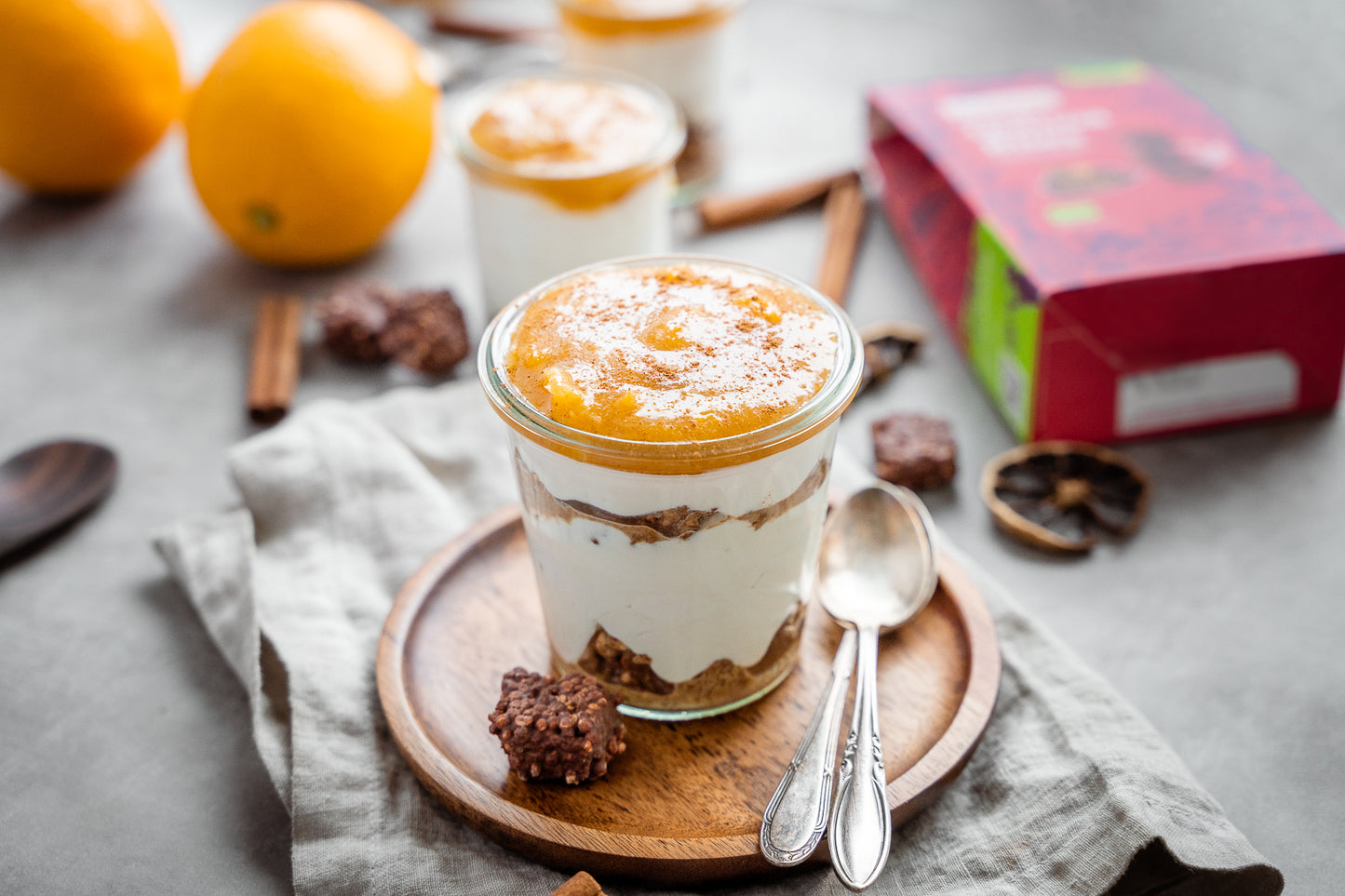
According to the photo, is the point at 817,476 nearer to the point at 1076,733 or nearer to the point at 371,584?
the point at 1076,733

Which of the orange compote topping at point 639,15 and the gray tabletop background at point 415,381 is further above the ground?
the orange compote topping at point 639,15

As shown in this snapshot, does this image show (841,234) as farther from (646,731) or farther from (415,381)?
(646,731)

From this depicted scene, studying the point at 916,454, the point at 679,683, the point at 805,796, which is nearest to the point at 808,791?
the point at 805,796

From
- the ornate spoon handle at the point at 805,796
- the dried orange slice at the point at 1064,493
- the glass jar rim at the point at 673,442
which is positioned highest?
the glass jar rim at the point at 673,442

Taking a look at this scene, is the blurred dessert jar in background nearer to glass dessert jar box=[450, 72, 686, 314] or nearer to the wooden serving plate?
glass dessert jar box=[450, 72, 686, 314]

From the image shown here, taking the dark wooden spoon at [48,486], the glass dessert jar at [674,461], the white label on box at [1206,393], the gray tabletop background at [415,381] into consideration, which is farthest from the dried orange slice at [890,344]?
the dark wooden spoon at [48,486]

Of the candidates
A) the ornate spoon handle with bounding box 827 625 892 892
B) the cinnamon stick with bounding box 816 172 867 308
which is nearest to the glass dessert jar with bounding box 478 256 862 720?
the ornate spoon handle with bounding box 827 625 892 892

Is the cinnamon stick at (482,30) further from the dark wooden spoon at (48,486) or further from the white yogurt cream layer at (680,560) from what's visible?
the white yogurt cream layer at (680,560)

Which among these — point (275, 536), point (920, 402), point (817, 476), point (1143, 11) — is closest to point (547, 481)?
point (817, 476)
